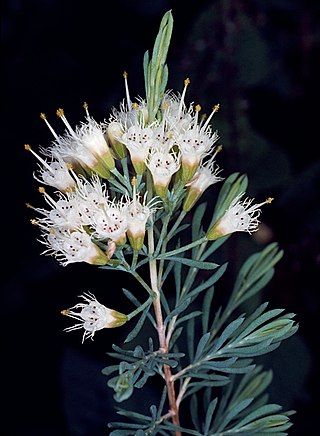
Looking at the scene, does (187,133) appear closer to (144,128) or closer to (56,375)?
(144,128)

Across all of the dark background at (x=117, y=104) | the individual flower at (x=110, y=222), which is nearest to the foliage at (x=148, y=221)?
the individual flower at (x=110, y=222)

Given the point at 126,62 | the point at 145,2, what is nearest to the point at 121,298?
the point at 126,62

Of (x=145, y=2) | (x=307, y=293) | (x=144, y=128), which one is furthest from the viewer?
(x=145, y=2)

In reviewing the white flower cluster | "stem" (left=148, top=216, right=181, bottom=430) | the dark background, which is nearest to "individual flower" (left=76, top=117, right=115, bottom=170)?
the white flower cluster

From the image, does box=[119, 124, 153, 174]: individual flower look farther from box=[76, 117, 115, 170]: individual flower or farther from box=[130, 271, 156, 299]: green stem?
box=[130, 271, 156, 299]: green stem

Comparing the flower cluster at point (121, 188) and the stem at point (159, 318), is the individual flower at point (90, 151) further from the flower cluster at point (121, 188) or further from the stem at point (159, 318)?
the stem at point (159, 318)
